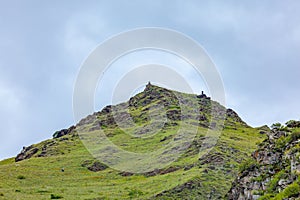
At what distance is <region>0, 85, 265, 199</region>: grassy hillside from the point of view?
66.2 metres

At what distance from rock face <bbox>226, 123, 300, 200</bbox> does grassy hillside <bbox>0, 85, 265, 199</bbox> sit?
82.8ft

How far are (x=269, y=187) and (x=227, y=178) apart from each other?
141 ft

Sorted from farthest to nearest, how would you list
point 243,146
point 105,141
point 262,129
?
point 262,129
point 105,141
point 243,146

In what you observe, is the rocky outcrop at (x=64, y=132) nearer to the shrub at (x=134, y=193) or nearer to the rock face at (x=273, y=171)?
the shrub at (x=134, y=193)

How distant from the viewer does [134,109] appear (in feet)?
589

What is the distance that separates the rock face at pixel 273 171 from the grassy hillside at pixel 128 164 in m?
25.2

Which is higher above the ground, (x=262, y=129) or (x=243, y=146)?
(x=262, y=129)

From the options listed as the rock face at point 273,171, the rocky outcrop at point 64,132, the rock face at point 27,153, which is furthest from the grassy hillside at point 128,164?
the rock face at point 273,171

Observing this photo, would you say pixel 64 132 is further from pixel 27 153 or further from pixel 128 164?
pixel 128 164

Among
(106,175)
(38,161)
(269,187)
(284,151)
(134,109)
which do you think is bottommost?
(269,187)

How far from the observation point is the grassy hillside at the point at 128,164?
66250mm

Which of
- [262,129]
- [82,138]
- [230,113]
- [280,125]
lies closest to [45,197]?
[280,125]

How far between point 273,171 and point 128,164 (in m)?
65.6

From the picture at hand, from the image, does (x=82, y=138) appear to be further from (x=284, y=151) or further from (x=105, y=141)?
(x=284, y=151)
